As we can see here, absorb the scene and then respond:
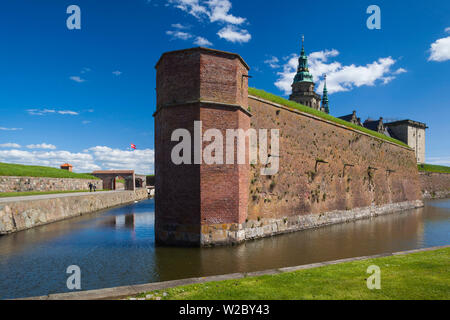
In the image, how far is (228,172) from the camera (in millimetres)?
11695

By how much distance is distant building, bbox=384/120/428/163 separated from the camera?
202ft

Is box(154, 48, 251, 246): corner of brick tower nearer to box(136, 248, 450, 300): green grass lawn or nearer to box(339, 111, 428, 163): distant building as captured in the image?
box(136, 248, 450, 300): green grass lawn

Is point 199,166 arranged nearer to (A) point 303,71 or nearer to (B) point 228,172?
(B) point 228,172

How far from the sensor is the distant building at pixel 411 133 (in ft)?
202

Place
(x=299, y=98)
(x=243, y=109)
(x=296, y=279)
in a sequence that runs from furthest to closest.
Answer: (x=299, y=98)
(x=243, y=109)
(x=296, y=279)

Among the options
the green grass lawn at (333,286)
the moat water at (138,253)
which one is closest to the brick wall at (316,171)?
the moat water at (138,253)

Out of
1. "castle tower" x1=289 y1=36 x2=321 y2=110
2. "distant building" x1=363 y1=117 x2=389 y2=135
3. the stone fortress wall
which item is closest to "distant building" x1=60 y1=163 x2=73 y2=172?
the stone fortress wall

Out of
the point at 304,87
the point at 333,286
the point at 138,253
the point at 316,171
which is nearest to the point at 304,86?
the point at 304,87
